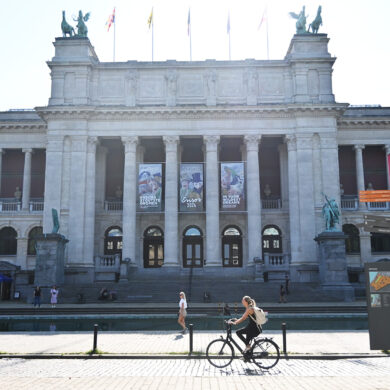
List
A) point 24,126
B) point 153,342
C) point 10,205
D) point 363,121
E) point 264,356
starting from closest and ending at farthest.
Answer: point 264,356
point 153,342
point 363,121
point 24,126
point 10,205

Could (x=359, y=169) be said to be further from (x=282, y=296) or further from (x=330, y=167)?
(x=282, y=296)

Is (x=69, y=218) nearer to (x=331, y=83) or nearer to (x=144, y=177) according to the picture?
(x=144, y=177)

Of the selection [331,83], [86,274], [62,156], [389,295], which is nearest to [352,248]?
[331,83]

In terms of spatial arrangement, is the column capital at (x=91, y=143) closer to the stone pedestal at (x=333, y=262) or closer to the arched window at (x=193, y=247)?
the arched window at (x=193, y=247)

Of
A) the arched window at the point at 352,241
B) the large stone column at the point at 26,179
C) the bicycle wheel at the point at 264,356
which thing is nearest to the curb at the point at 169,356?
the bicycle wheel at the point at 264,356

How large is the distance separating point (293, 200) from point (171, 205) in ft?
35.7

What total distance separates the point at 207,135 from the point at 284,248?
42.4 ft

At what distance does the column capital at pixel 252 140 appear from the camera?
147ft

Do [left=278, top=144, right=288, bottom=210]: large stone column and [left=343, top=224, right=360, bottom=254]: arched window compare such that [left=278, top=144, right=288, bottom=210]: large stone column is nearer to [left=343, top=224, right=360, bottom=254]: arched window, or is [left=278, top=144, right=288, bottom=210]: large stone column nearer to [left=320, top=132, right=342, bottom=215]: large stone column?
[left=320, top=132, right=342, bottom=215]: large stone column

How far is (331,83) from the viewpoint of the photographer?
4503 centimetres

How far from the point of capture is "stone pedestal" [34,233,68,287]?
3756cm

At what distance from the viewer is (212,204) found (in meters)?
44.0

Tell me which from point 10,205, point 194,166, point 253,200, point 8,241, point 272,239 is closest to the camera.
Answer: point 194,166

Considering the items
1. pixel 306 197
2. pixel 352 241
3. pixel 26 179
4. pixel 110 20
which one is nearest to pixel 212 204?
pixel 306 197
